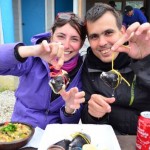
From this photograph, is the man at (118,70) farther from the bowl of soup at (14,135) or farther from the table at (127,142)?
the bowl of soup at (14,135)

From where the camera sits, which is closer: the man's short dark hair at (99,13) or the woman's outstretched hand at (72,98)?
the woman's outstretched hand at (72,98)

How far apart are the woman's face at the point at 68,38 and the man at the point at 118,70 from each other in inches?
4.6

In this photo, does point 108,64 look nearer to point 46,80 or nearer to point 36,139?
point 46,80

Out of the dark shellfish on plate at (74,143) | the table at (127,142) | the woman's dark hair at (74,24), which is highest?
the woman's dark hair at (74,24)

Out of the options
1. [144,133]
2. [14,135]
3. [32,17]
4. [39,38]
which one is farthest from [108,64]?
[32,17]

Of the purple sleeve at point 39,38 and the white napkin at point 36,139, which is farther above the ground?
the purple sleeve at point 39,38

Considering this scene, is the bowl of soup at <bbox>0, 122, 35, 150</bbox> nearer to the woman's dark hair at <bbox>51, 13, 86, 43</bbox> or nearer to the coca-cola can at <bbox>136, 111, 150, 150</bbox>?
the coca-cola can at <bbox>136, 111, 150, 150</bbox>

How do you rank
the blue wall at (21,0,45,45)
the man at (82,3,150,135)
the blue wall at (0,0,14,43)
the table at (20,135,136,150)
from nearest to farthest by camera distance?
the table at (20,135,136,150)
the man at (82,3,150,135)
the blue wall at (0,0,14,43)
the blue wall at (21,0,45,45)

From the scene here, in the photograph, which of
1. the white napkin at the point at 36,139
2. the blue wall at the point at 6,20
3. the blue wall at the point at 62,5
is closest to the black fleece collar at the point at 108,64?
the white napkin at the point at 36,139

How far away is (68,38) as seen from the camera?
6.86 ft

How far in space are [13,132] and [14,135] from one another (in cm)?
2

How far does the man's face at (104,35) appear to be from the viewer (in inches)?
79.0

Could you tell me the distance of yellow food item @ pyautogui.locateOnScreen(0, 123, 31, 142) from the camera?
5.44 ft

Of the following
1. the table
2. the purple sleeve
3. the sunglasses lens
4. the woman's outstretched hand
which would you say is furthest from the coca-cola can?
the purple sleeve
